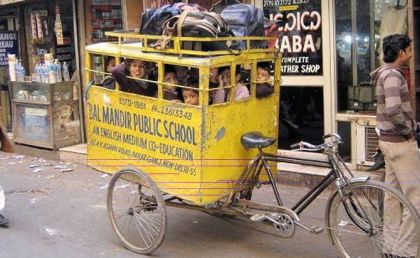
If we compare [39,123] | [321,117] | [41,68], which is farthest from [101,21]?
[321,117]

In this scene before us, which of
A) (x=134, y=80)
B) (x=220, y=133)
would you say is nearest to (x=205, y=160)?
(x=220, y=133)

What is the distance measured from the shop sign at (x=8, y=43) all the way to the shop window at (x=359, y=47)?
633cm

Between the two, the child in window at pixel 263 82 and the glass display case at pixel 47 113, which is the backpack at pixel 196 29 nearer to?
the child in window at pixel 263 82

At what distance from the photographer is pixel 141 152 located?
16.0ft

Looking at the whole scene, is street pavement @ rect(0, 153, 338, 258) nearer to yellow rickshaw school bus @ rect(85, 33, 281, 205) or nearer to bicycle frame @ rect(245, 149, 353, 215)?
bicycle frame @ rect(245, 149, 353, 215)

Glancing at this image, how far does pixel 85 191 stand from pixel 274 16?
318cm

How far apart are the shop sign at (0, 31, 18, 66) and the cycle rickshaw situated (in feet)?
19.4

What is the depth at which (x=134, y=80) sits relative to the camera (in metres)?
4.87

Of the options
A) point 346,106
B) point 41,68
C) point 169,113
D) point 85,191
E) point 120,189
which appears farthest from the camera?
point 41,68

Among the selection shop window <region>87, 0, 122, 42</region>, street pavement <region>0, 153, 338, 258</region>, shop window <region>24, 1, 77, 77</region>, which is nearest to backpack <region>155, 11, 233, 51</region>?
street pavement <region>0, 153, 338, 258</region>

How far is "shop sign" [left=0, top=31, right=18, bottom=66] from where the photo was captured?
10586 mm

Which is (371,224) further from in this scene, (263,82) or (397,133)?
(263,82)

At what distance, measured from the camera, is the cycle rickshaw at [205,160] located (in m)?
4.20

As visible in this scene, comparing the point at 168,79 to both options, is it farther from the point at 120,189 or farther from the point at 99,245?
the point at 99,245
